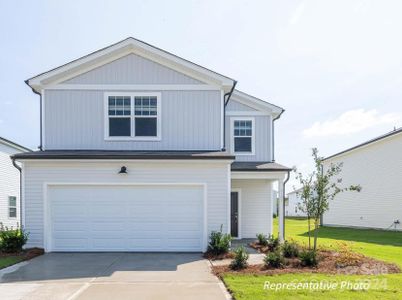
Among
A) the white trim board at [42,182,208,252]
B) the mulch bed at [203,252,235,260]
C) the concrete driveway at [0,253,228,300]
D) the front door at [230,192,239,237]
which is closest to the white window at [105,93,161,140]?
the white trim board at [42,182,208,252]

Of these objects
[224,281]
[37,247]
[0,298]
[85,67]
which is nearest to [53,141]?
[85,67]

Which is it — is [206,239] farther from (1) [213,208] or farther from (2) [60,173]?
(2) [60,173]

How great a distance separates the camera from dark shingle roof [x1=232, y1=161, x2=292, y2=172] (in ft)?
46.8

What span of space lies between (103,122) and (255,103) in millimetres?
7088

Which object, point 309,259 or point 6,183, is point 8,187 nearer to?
point 6,183

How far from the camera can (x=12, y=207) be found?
2047cm

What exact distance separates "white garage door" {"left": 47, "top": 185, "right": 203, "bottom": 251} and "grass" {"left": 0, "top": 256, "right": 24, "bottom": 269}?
1.43 m

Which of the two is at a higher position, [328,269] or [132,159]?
[132,159]

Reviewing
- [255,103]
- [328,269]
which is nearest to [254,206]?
[255,103]

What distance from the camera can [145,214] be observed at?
11.9 metres

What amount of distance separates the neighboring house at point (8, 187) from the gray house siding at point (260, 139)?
12595mm

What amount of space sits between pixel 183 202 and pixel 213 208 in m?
1.04

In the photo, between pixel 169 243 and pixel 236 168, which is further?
pixel 236 168

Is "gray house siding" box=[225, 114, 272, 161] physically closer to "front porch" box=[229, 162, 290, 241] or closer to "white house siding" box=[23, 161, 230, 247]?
"front porch" box=[229, 162, 290, 241]
